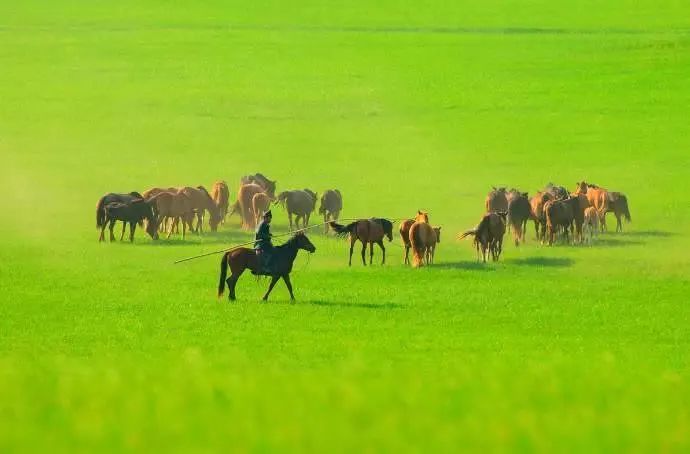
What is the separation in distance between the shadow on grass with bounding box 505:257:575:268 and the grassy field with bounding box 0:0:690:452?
204 millimetres

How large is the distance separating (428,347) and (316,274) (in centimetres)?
863

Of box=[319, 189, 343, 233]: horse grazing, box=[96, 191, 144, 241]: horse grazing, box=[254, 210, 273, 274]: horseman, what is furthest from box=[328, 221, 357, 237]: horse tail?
box=[319, 189, 343, 233]: horse grazing

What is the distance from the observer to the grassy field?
11352 mm

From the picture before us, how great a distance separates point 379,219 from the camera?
31094mm

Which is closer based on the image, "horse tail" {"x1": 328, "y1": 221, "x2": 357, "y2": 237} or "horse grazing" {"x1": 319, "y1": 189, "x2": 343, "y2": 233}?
"horse tail" {"x1": 328, "y1": 221, "x2": 357, "y2": 237}

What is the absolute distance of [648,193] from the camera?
44844mm

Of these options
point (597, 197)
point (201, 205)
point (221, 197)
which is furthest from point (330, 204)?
point (597, 197)

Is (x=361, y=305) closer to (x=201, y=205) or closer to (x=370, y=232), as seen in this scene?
(x=370, y=232)

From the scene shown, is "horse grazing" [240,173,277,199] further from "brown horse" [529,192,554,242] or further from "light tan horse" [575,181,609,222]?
"light tan horse" [575,181,609,222]

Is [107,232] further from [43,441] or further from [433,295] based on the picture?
[43,441]

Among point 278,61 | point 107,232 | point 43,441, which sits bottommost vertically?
point 43,441

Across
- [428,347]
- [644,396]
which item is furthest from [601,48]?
[644,396]

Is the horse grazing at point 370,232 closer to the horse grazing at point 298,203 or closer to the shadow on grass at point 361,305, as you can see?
the shadow on grass at point 361,305

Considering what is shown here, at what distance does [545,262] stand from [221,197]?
10.8m
